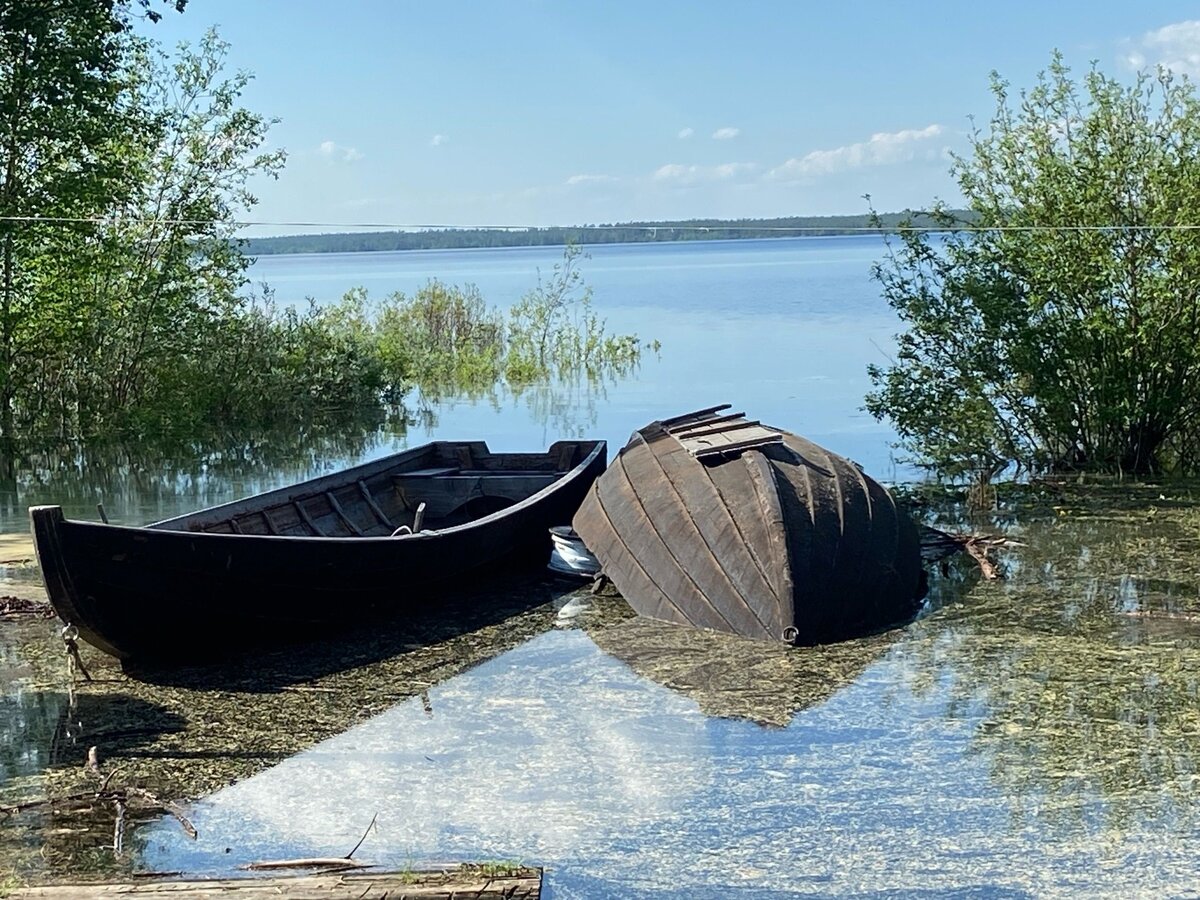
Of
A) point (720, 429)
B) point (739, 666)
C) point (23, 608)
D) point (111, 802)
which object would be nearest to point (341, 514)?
point (23, 608)

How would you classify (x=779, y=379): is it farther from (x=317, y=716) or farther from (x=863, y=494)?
(x=317, y=716)

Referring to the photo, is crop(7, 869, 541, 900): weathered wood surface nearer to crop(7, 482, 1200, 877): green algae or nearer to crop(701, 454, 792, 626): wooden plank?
crop(7, 482, 1200, 877): green algae

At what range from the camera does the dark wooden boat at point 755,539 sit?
7984mm

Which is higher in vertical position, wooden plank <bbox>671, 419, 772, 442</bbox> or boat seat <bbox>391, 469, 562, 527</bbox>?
wooden plank <bbox>671, 419, 772, 442</bbox>

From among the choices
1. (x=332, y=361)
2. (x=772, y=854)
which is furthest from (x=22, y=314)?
(x=772, y=854)

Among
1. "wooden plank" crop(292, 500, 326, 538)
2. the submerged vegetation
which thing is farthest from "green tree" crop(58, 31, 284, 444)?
"wooden plank" crop(292, 500, 326, 538)

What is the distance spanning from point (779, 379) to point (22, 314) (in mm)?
12253

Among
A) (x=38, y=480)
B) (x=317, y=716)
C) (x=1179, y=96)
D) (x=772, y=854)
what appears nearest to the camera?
(x=772, y=854)

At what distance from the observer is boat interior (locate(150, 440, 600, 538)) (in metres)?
9.49

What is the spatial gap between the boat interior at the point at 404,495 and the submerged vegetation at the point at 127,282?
17.9ft

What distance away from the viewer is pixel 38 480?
15.6 m

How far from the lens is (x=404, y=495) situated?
449 inches

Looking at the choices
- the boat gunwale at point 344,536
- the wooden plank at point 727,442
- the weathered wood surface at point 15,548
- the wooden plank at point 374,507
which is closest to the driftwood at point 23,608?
the boat gunwale at point 344,536

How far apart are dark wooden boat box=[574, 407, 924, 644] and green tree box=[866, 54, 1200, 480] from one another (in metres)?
4.64
